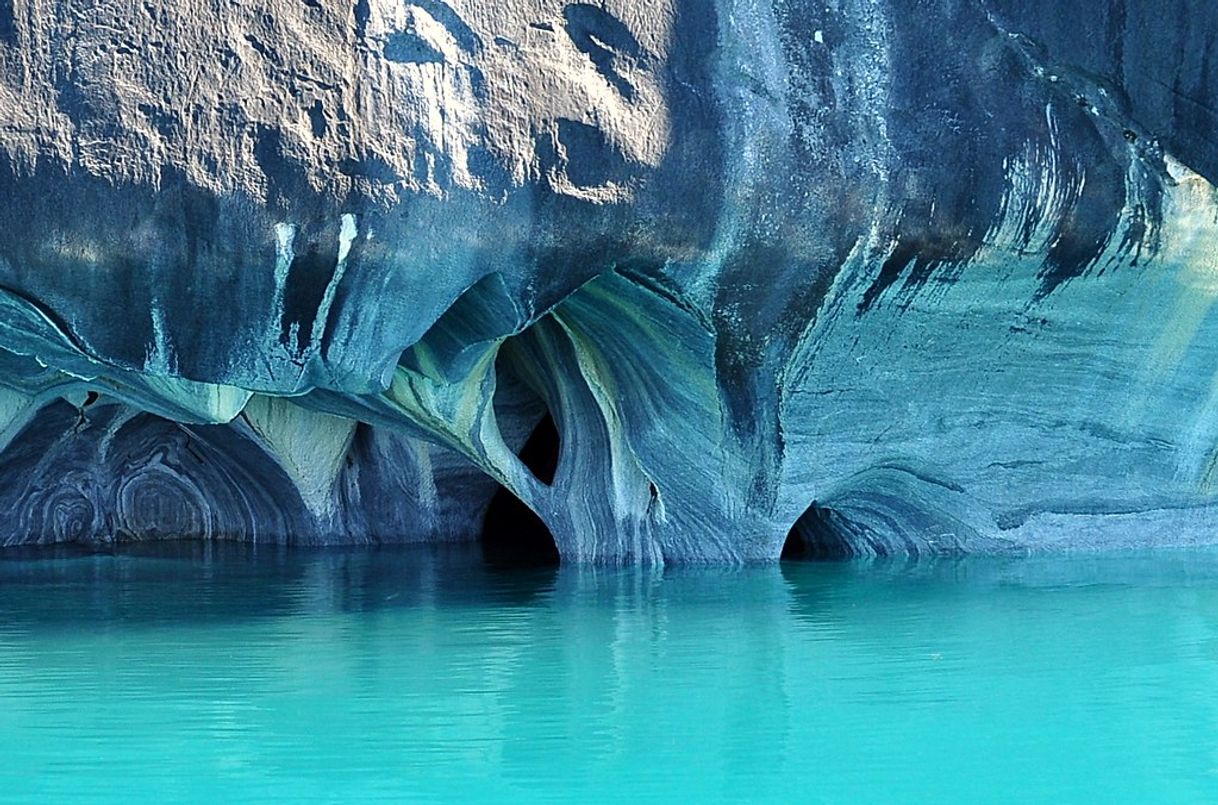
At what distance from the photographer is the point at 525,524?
10117 millimetres

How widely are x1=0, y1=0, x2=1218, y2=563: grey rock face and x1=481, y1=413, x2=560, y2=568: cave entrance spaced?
817mm

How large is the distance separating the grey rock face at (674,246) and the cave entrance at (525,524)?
32.2 inches

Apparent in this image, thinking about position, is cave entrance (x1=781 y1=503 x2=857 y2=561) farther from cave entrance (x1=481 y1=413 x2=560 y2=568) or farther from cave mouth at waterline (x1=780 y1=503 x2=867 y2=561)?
cave entrance (x1=481 y1=413 x2=560 y2=568)

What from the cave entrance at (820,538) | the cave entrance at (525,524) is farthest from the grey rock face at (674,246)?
the cave entrance at (525,524)

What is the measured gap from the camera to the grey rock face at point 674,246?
4.57m

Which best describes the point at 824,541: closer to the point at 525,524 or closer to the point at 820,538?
the point at 820,538

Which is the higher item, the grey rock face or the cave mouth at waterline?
the grey rock face

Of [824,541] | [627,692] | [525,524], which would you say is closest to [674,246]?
[627,692]

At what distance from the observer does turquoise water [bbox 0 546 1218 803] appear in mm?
2680

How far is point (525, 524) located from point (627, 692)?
672 centimetres

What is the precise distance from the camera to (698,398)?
6094 mm

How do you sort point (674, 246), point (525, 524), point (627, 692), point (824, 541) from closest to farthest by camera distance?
point (627, 692), point (674, 246), point (824, 541), point (525, 524)

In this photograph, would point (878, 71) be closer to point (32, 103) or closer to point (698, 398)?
point (698, 398)

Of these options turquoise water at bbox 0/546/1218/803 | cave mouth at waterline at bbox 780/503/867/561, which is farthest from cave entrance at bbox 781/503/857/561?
turquoise water at bbox 0/546/1218/803
